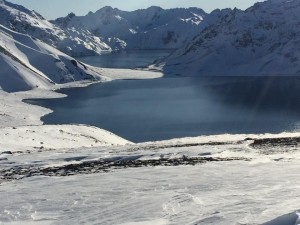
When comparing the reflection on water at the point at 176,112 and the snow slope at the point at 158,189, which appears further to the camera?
the reflection on water at the point at 176,112

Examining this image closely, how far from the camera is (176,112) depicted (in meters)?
123

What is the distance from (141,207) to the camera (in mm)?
16812

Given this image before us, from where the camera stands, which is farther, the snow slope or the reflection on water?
the reflection on water

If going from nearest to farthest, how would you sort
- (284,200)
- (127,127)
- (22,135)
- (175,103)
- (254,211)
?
(254,211) → (284,200) → (22,135) → (127,127) → (175,103)

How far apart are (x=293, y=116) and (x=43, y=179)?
321 ft

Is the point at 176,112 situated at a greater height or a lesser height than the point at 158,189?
lesser

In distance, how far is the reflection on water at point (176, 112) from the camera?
97000mm

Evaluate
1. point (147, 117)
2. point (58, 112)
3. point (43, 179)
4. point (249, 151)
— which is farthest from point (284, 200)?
point (58, 112)

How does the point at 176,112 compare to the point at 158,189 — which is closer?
the point at 158,189

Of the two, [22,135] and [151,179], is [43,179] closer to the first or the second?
[151,179]

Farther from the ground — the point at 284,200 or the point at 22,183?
the point at 284,200

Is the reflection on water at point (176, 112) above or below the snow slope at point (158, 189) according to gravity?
below

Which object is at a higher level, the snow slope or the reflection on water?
the snow slope

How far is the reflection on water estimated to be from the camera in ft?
318
